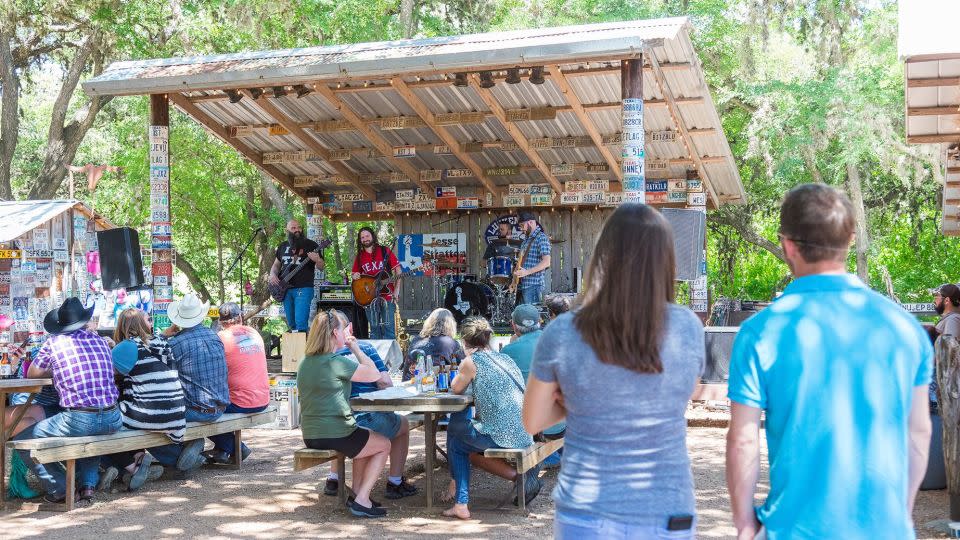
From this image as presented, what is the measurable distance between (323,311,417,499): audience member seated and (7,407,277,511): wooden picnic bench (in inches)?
44.6

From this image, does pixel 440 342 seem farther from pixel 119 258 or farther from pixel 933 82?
pixel 119 258

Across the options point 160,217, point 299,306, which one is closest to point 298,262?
point 299,306

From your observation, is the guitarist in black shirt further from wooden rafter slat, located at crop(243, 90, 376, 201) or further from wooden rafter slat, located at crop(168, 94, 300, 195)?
wooden rafter slat, located at crop(168, 94, 300, 195)

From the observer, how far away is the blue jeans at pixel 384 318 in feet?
47.8

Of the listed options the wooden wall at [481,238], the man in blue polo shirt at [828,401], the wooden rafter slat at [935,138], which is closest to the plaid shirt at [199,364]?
the man in blue polo shirt at [828,401]

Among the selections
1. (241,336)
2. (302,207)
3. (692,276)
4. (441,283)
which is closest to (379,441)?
(241,336)

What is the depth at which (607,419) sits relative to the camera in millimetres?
2549

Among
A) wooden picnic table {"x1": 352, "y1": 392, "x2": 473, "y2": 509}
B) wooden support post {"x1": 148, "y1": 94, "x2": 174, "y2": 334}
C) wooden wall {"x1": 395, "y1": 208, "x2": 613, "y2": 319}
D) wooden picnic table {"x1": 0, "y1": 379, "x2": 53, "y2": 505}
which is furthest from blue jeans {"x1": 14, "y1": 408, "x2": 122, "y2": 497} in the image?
wooden wall {"x1": 395, "y1": 208, "x2": 613, "y2": 319}

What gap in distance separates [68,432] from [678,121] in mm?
8512

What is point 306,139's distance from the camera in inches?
560

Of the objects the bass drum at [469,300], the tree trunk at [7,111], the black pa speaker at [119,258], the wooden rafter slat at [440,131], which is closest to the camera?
the wooden rafter slat at [440,131]

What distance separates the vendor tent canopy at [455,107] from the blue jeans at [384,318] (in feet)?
7.01

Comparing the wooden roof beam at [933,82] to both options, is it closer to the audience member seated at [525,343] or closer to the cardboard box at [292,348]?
the audience member seated at [525,343]

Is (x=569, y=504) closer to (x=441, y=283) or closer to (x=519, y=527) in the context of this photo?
(x=519, y=527)
